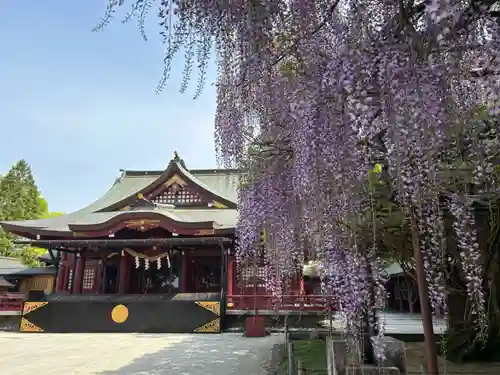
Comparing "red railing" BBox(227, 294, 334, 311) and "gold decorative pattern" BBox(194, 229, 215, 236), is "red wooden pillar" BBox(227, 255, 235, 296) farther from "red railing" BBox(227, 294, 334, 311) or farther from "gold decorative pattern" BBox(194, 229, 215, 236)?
"gold decorative pattern" BBox(194, 229, 215, 236)

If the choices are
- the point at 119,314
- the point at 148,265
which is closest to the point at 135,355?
the point at 119,314

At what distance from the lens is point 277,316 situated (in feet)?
39.3

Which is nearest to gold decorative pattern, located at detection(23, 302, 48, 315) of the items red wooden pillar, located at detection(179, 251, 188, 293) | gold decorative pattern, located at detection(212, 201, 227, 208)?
red wooden pillar, located at detection(179, 251, 188, 293)

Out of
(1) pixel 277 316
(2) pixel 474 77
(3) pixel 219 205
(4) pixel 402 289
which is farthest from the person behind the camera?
(4) pixel 402 289

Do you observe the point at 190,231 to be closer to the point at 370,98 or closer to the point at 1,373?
the point at 1,373

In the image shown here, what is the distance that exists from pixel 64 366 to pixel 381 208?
5.18 m

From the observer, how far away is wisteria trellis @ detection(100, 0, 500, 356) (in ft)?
8.27

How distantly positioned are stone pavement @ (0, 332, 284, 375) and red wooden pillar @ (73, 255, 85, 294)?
3296 millimetres

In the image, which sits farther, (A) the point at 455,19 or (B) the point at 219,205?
(B) the point at 219,205

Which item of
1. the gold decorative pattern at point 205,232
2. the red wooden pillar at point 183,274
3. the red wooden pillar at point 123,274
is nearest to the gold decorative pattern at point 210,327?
the red wooden pillar at point 183,274

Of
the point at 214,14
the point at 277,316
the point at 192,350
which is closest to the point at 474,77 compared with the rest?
the point at 214,14

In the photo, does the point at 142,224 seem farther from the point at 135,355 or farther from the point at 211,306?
the point at 135,355

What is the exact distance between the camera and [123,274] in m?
14.2

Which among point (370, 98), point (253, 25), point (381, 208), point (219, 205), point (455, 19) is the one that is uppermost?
point (219, 205)
